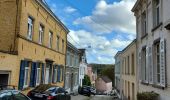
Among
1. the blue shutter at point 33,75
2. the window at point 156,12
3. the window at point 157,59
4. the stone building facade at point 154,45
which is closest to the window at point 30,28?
the blue shutter at point 33,75

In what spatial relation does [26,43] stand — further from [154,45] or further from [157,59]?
[157,59]

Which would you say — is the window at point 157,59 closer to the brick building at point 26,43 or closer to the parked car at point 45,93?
the parked car at point 45,93

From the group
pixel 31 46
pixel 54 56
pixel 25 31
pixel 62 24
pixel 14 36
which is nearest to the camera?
pixel 14 36

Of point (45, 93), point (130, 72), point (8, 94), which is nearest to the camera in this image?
point (8, 94)

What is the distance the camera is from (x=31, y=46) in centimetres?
2039

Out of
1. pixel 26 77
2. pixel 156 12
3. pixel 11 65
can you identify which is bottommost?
pixel 26 77

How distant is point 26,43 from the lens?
63.0 feet

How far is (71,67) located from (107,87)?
46.5 metres

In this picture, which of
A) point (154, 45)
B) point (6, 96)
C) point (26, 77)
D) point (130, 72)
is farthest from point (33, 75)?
point (6, 96)

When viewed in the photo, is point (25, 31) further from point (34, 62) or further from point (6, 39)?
point (34, 62)

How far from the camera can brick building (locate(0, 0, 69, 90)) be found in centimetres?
1712

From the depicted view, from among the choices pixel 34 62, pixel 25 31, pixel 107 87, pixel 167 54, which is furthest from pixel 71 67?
pixel 107 87

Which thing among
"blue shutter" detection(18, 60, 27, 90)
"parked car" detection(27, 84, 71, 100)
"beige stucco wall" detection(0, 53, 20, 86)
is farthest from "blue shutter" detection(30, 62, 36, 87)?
"beige stucco wall" detection(0, 53, 20, 86)

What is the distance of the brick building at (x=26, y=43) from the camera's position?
1712 centimetres
